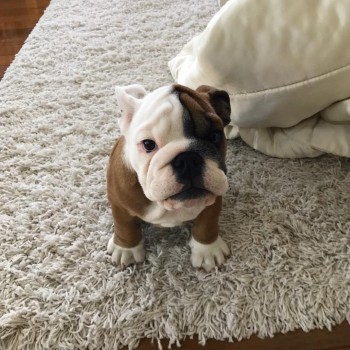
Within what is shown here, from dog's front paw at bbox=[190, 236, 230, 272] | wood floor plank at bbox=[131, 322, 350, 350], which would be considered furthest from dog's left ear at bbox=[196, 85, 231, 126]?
wood floor plank at bbox=[131, 322, 350, 350]

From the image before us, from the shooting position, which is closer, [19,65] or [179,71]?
[179,71]

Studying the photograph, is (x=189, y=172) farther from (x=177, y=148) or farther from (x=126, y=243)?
(x=126, y=243)

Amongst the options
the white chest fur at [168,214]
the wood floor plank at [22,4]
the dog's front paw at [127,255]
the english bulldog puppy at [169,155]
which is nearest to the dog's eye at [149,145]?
the english bulldog puppy at [169,155]

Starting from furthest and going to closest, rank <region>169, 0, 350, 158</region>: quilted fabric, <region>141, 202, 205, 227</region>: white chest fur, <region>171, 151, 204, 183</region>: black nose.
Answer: <region>169, 0, 350, 158</region>: quilted fabric < <region>141, 202, 205, 227</region>: white chest fur < <region>171, 151, 204, 183</region>: black nose

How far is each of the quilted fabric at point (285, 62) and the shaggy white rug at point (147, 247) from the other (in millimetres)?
128

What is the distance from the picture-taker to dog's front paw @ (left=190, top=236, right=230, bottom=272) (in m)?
0.79

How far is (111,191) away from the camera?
2.43ft

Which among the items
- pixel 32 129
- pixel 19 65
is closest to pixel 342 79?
pixel 32 129

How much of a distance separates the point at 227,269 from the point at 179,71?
63cm

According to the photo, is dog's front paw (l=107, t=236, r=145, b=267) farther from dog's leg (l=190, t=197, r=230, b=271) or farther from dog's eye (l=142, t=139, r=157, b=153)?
dog's eye (l=142, t=139, r=157, b=153)

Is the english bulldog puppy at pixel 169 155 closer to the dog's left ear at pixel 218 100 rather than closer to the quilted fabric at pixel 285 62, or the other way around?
the dog's left ear at pixel 218 100

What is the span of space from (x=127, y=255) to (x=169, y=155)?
0.27 meters

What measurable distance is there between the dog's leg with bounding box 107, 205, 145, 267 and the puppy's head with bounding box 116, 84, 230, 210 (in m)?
0.14

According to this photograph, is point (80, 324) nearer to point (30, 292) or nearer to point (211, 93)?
point (30, 292)
